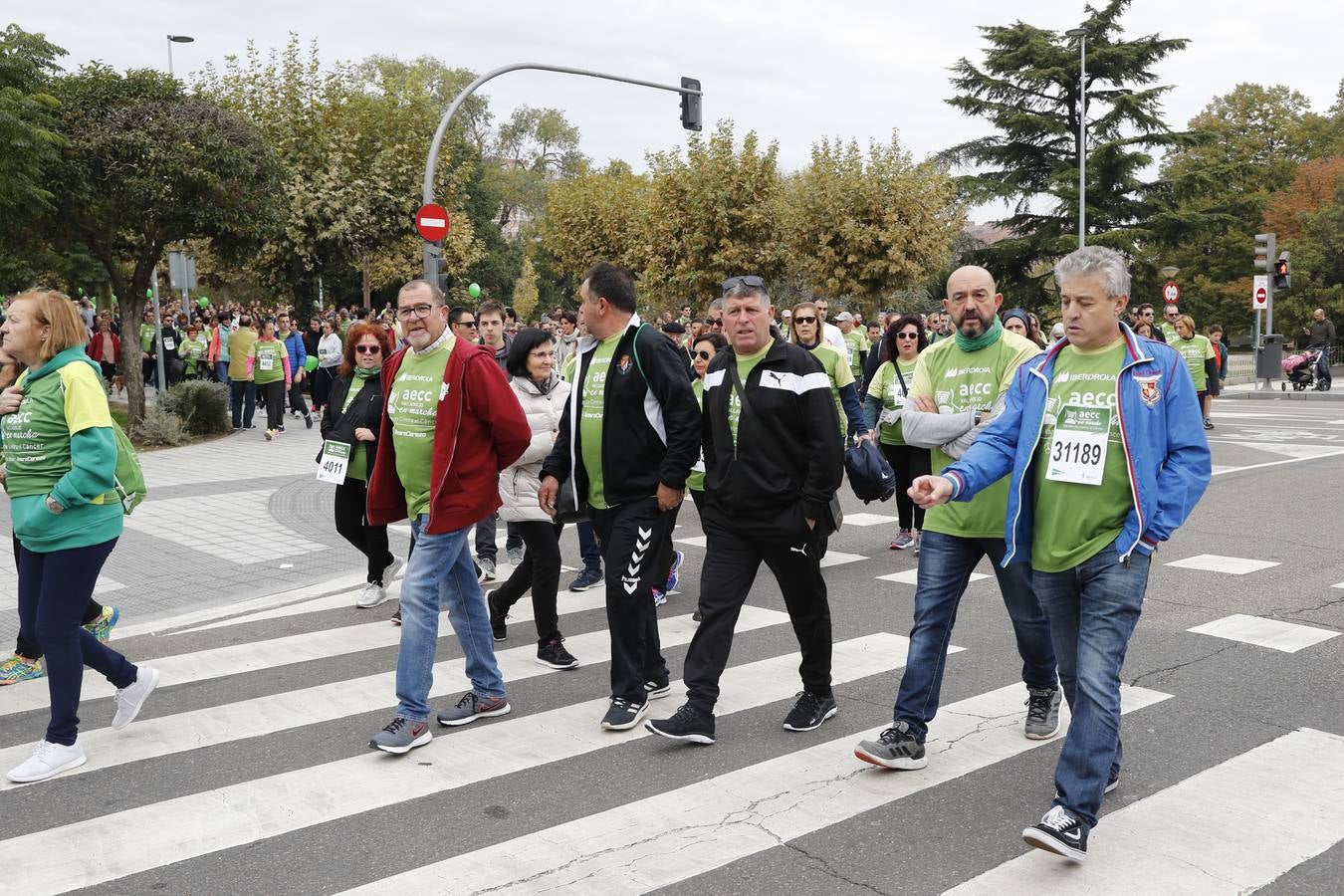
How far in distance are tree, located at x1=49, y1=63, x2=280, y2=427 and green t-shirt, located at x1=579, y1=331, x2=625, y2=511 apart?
13538mm

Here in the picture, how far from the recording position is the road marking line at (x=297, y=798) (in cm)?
388

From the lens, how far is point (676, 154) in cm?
3891

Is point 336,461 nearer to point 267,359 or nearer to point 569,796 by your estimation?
point 569,796

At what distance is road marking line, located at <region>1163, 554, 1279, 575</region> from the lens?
8516mm

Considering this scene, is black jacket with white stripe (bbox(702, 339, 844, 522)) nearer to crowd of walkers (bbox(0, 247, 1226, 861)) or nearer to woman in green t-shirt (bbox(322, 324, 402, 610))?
crowd of walkers (bbox(0, 247, 1226, 861))

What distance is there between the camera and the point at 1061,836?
12.0 ft

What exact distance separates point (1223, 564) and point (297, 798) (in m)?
6.90

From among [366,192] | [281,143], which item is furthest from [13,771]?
[281,143]

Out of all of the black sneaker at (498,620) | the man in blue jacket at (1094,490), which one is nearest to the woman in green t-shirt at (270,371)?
the black sneaker at (498,620)

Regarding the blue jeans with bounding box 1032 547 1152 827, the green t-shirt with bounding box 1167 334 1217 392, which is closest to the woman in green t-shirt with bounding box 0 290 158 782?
the blue jeans with bounding box 1032 547 1152 827

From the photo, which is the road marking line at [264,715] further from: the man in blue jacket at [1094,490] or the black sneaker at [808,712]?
the man in blue jacket at [1094,490]

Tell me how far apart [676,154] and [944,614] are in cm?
3579

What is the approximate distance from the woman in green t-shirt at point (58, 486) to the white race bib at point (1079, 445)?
3.56 metres

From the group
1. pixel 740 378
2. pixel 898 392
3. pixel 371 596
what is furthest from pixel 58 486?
pixel 898 392
